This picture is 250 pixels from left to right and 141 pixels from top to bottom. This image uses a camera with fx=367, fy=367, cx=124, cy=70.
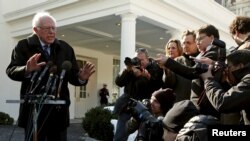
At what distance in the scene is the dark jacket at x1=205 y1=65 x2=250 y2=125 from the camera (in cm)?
240

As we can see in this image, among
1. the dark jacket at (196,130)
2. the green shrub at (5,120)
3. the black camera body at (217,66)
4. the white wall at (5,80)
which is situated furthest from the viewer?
the white wall at (5,80)

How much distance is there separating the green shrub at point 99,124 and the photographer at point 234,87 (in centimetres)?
575

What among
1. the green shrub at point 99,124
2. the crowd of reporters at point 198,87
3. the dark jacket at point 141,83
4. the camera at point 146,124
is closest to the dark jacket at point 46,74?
the crowd of reporters at point 198,87

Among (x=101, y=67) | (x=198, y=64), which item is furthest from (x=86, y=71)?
(x=101, y=67)

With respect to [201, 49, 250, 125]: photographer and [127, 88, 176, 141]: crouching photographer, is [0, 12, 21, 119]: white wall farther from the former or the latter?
[201, 49, 250, 125]: photographer

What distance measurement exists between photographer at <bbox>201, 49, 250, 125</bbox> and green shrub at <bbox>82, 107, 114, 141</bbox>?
5.75m

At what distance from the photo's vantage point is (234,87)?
247 cm

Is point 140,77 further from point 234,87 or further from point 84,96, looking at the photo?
point 84,96

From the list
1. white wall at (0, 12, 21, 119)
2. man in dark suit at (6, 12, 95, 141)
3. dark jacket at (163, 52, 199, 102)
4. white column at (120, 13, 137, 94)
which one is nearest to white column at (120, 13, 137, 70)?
white column at (120, 13, 137, 94)

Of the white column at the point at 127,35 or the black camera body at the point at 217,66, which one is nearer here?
the black camera body at the point at 217,66

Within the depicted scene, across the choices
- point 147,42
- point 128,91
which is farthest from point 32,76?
point 147,42

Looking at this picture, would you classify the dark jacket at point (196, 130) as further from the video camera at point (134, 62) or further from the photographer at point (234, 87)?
the video camera at point (134, 62)

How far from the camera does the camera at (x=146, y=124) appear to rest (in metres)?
2.46

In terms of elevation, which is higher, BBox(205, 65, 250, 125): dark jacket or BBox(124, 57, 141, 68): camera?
BBox(124, 57, 141, 68): camera
